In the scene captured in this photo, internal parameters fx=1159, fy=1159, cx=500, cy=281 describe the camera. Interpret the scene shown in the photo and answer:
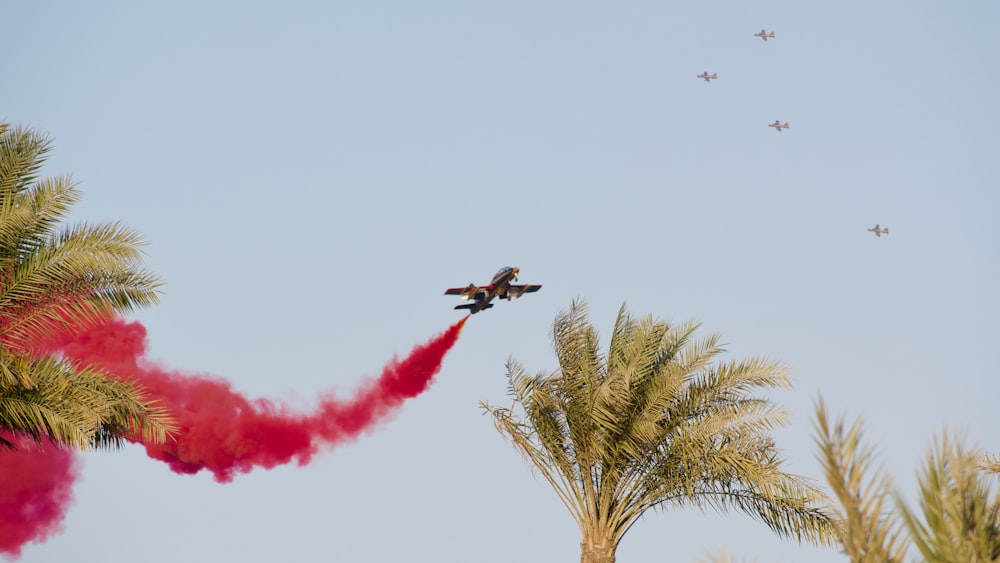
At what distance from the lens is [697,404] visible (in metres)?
23.6

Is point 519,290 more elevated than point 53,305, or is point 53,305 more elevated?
point 519,290

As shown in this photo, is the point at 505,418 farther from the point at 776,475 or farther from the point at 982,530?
the point at 982,530

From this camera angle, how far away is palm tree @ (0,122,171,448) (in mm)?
18859

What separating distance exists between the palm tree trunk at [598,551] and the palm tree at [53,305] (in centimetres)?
868

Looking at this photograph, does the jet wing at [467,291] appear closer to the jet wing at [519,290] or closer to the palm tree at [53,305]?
the jet wing at [519,290]

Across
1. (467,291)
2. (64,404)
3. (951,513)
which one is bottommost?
(951,513)

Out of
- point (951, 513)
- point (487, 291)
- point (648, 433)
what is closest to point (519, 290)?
point (487, 291)

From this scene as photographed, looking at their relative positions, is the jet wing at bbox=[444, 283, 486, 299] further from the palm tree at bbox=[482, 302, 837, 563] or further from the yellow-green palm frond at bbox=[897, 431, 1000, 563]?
the yellow-green palm frond at bbox=[897, 431, 1000, 563]

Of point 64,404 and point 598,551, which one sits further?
point 598,551

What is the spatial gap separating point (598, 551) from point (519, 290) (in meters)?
25.6

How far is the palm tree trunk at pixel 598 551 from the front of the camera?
2327cm

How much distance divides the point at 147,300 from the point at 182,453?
810 inches

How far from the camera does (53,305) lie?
781 inches

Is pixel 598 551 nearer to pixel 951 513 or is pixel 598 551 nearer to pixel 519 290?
pixel 951 513
